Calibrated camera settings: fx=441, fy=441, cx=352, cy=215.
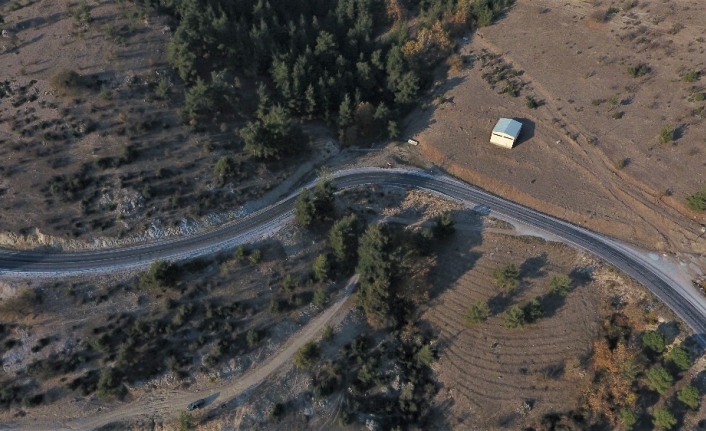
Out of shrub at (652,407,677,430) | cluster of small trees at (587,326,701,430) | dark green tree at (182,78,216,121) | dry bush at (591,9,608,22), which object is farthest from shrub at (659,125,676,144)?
dark green tree at (182,78,216,121)

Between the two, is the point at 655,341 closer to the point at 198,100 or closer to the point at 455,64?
the point at 455,64

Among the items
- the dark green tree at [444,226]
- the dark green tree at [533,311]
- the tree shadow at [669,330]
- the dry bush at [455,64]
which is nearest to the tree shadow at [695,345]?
the tree shadow at [669,330]

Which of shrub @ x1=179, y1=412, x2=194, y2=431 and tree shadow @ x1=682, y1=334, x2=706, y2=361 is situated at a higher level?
tree shadow @ x1=682, y1=334, x2=706, y2=361

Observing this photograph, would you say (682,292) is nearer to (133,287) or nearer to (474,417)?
(474,417)

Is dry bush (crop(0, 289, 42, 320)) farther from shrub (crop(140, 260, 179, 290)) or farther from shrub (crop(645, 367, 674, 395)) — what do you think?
shrub (crop(645, 367, 674, 395))

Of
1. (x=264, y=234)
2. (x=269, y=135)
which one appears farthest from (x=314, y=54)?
(x=264, y=234)
